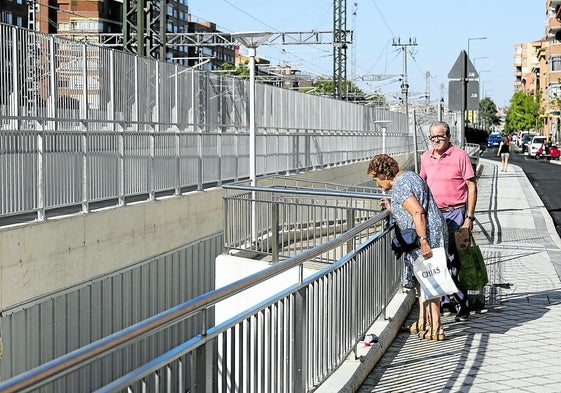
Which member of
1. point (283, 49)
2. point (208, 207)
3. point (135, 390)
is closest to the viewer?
point (135, 390)

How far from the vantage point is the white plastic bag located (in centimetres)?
797

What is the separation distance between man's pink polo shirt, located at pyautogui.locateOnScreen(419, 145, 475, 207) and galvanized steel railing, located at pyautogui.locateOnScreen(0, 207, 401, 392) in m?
0.84

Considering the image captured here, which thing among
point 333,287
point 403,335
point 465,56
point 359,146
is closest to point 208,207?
point 465,56

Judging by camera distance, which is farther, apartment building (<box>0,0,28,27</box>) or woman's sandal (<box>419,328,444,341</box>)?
apartment building (<box>0,0,28,27</box>)

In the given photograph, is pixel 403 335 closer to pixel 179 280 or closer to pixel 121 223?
pixel 121 223

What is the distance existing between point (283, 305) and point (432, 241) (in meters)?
2.99

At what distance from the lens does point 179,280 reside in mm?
18031

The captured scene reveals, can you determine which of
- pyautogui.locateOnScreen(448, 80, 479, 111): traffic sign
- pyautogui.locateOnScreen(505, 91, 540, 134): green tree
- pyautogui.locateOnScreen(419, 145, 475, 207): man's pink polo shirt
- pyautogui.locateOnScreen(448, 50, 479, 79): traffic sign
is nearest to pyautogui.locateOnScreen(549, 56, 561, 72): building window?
pyautogui.locateOnScreen(505, 91, 540, 134): green tree

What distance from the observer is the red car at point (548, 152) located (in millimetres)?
82188

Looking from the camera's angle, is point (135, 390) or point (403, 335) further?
point (403, 335)

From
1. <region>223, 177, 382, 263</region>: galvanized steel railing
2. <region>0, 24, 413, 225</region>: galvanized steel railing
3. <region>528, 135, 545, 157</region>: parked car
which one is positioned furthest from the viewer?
<region>528, 135, 545, 157</region>: parked car

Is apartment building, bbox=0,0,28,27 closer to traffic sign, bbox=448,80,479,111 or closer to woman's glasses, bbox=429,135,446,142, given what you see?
traffic sign, bbox=448,80,479,111

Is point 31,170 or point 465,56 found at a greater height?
point 465,56

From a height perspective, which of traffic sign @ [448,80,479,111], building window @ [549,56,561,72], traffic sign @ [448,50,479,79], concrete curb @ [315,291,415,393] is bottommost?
concrete curb @ [315,291,415,393]
